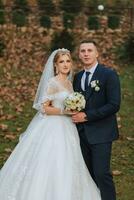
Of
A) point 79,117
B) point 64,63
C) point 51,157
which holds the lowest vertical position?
point 51,157

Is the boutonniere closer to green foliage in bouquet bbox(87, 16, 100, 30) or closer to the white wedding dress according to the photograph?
the white wedding dress

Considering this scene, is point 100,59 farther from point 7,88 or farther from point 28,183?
point 28,183

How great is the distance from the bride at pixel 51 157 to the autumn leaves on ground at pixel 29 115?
5.51ft

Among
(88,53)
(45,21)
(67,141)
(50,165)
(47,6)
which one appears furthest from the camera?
(47,6)

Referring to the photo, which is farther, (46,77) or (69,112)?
(46,77)

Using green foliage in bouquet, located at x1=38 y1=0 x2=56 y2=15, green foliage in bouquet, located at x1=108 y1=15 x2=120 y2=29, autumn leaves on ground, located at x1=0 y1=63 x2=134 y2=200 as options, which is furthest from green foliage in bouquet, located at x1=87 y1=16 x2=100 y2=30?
autumn leaves on ground, located at x1=0 y1=63 x2=134 y2=200

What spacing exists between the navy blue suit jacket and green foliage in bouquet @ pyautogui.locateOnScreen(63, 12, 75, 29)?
12430 millimetres

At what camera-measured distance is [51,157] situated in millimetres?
6398

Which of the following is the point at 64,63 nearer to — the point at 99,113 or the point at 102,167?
the point at 99,113

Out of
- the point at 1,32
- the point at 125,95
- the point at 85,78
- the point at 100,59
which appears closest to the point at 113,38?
the point at 100,59

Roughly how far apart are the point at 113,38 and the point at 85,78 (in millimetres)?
12092

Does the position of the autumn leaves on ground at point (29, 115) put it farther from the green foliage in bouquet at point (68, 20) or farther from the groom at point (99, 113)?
the green foliage in bouquet at point (68, 20)

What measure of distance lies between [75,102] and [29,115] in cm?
582

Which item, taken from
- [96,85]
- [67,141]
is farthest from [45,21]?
[96,85]
